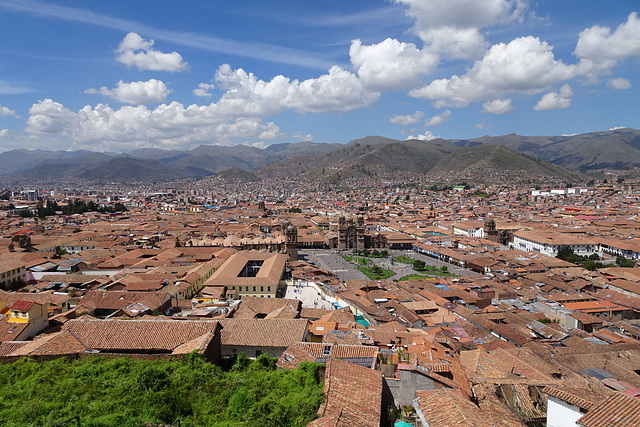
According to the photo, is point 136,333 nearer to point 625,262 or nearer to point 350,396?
point 350,396

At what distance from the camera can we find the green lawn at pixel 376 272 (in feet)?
136

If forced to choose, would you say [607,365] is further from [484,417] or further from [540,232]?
[540,232]

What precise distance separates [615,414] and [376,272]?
118 ft

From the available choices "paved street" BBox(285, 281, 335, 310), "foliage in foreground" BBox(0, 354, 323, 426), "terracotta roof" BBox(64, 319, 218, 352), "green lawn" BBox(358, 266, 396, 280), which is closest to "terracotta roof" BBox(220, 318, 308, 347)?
"terracotta roof" BBox(64, 319, 218, 352)

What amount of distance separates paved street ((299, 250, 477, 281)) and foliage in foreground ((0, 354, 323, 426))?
29628mm

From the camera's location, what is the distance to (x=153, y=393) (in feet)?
28.4

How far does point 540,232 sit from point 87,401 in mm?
60240

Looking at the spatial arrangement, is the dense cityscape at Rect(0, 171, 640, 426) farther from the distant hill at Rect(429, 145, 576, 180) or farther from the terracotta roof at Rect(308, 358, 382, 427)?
Result: the distant hill at Rect(429, 145, 576, 180)

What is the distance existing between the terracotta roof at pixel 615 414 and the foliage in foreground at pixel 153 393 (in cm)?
467

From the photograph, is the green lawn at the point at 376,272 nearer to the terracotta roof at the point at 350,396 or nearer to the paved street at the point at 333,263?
the paved street at the point at 333,263

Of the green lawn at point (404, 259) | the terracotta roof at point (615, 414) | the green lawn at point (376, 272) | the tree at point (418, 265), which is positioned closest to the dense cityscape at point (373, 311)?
the terracotta roof at point (615, 414)

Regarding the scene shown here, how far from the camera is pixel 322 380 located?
365 inches

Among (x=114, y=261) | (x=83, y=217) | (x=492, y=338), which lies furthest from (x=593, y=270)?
(x=83, y=217)

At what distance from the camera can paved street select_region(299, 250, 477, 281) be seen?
1672 inches
